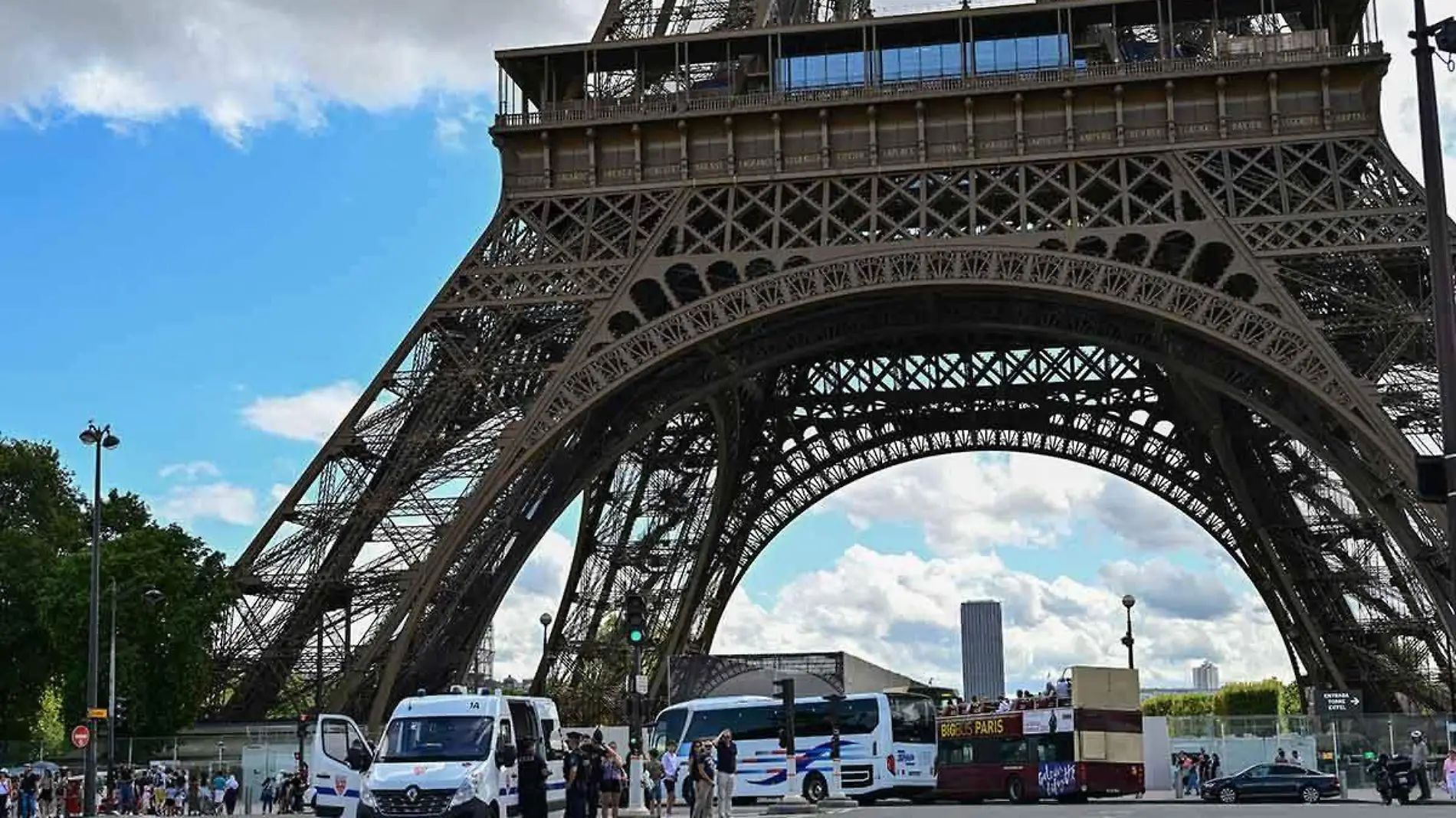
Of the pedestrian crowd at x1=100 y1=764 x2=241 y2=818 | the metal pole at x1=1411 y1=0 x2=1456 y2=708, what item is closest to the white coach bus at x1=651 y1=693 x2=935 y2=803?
the pedestrian crowd at x1=100 y1=764 x2=241 y2=818

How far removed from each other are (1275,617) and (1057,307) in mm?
21172

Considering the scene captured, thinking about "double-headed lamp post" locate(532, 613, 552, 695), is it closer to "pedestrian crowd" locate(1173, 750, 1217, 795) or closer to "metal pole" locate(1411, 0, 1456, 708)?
"pedestrian crowd" locate(1173, 750, 1217, 795)

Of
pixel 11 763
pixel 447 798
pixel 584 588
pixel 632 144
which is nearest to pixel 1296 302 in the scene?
pixel 632 144

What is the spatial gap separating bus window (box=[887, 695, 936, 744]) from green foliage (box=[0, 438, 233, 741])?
16.4m

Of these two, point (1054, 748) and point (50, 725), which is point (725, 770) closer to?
point (1054, 748)

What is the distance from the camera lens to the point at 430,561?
44.7 meters

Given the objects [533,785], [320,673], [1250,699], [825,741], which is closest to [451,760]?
[533,785]

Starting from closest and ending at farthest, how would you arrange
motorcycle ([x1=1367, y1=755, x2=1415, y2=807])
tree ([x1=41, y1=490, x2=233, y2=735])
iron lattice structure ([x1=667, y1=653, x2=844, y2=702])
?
motorcycle ([x1=1367, y1=755, x2=1415, y2=807]) → tree ([x1=41, y1=490, x2=233, y2=735]) → iron lattice structure ([x1=667, y1=653, x2=844, y2=702])

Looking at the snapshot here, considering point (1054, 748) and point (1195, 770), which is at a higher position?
point (1054, 748)

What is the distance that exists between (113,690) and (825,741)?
53.2 ft

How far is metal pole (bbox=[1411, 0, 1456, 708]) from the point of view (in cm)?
1769

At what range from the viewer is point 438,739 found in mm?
28812

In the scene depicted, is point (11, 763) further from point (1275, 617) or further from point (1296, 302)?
point (1275, 617)

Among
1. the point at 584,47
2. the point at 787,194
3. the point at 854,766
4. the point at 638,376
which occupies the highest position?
the point at 584,47
